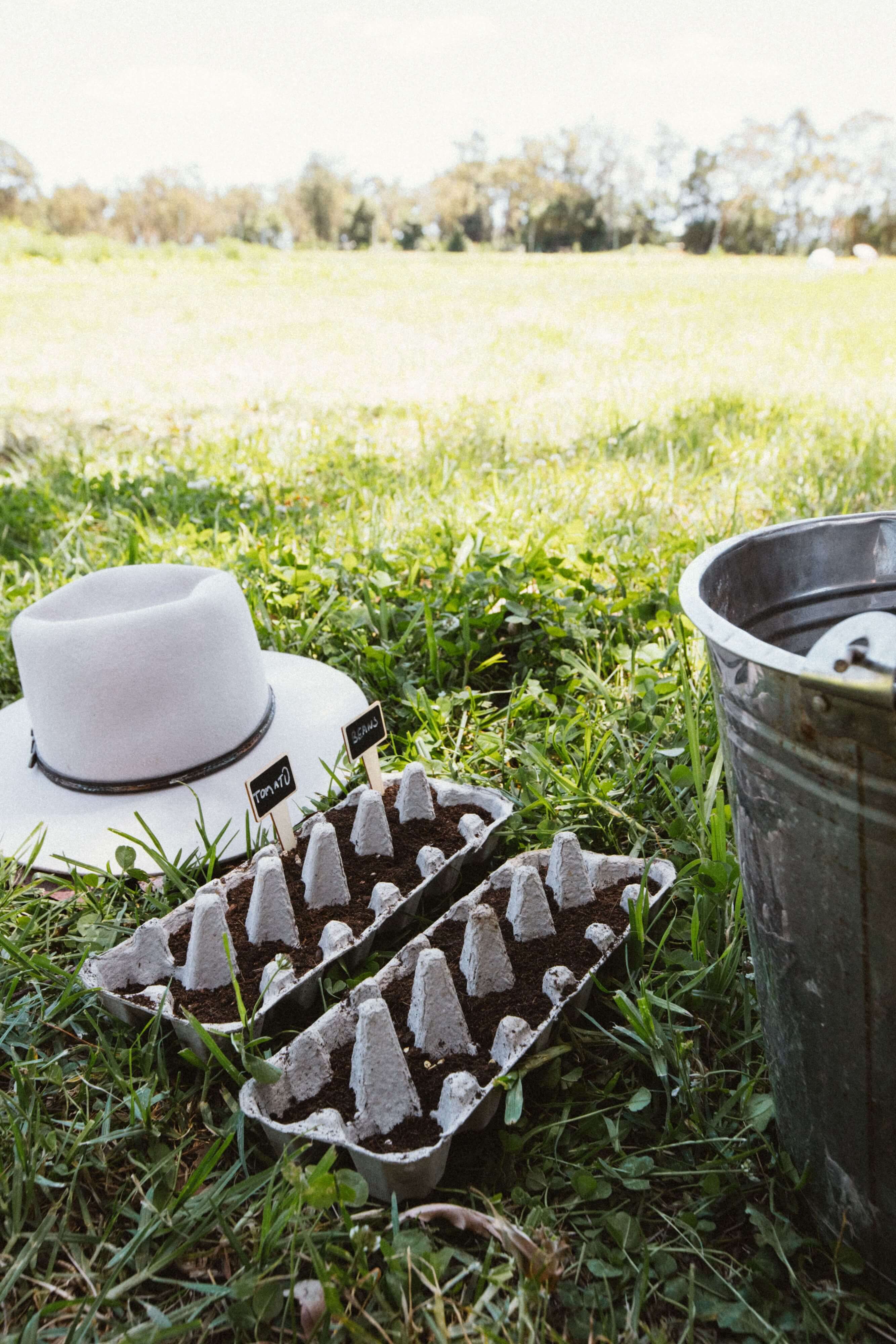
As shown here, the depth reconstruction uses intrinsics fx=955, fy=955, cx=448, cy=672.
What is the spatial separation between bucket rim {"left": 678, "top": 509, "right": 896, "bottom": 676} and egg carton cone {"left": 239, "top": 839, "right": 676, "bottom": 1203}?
0.61 m

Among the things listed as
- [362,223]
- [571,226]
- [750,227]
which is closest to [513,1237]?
[571,226]

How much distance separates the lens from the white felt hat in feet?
6.01

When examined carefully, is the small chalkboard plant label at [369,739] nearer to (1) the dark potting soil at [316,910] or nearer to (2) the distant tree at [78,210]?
(1) the dark potting soil at [316,910]

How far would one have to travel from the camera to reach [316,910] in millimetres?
1664

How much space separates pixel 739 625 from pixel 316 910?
0.87 metres

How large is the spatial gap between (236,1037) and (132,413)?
5.44 meters

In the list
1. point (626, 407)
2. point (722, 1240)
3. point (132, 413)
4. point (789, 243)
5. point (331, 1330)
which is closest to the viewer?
point (331, 1330)

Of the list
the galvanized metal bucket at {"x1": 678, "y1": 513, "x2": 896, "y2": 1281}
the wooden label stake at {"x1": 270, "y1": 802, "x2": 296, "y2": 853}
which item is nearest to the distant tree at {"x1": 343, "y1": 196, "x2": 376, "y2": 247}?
the wooden label stake at {"x1": 270, "y1": 802, "x2": 296, "y2": 853}

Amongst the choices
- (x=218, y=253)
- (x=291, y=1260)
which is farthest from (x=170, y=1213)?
(x=218, y=253)

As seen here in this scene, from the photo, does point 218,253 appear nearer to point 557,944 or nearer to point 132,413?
point 132,413

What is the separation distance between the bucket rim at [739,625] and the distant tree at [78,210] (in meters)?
50.1

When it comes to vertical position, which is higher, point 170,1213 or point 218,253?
point 218,253

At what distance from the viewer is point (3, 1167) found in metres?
1.26

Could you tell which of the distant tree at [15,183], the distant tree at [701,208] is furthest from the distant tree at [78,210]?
the distant tree at [701,208]
